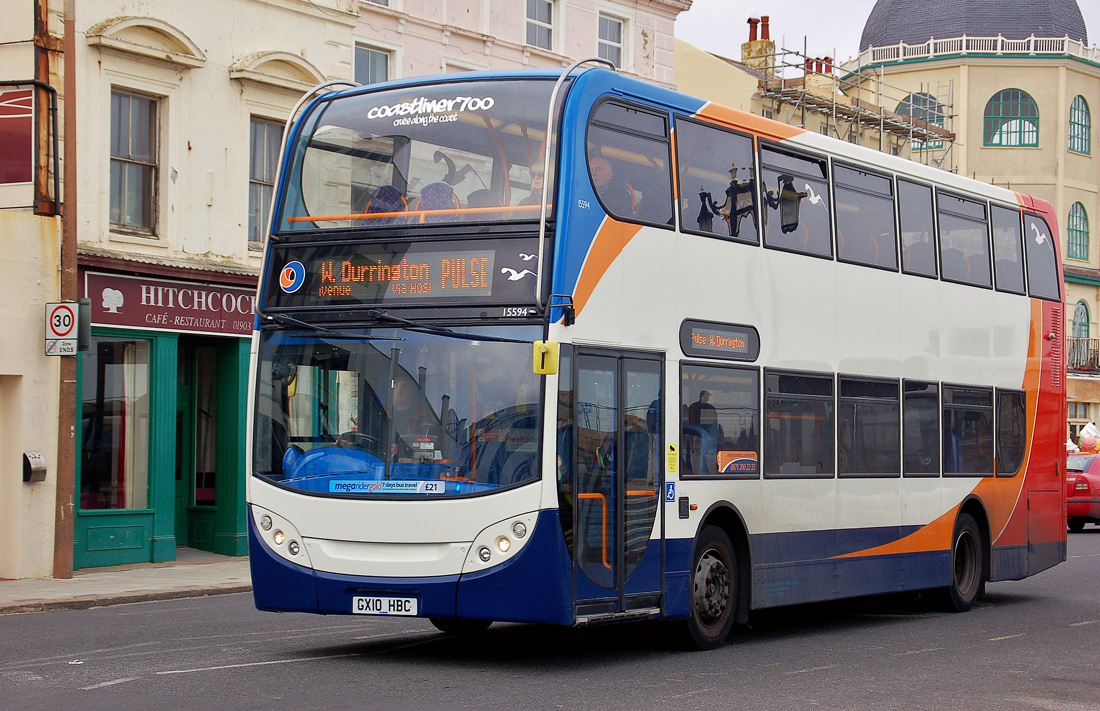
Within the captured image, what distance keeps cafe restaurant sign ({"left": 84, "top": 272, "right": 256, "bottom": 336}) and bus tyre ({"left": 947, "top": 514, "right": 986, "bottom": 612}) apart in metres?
10.8

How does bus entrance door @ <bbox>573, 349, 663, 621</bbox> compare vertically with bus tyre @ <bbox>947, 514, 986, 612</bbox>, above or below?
above

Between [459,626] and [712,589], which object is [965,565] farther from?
[459,626]

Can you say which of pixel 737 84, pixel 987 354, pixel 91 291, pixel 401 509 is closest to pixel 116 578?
pixel 91 291

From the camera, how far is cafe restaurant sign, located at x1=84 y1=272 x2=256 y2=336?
66.6 ft

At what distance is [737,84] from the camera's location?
45.8m

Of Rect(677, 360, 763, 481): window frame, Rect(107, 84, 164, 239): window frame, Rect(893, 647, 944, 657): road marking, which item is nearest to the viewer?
Rect(677, 360, 763, 481): window frame

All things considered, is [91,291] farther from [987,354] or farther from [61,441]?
[987,354]

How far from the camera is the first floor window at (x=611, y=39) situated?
31.0m

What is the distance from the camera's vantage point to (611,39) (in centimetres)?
3127

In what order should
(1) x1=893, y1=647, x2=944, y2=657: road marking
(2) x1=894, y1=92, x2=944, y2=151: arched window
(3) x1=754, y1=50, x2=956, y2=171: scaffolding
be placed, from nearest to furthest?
(1) x1=893, y1=647, x2=944, y2=657: road marking, (3) x1=754, y1=50, x2=956, y2=171: scaffolding, (2) x1=894, y1=92, x2=944, y2=151: arched window

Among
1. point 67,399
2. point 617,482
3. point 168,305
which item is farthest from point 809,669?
point 168,305

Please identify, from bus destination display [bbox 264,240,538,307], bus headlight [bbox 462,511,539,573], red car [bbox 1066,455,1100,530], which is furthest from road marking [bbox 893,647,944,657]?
red car [bbox 1066,455,1100,530]

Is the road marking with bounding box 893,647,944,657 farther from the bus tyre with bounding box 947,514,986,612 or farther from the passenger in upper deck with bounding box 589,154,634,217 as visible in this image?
the passenger in upper deck with bounding box 589,154,634,217

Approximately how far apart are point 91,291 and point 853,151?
10420 mm
